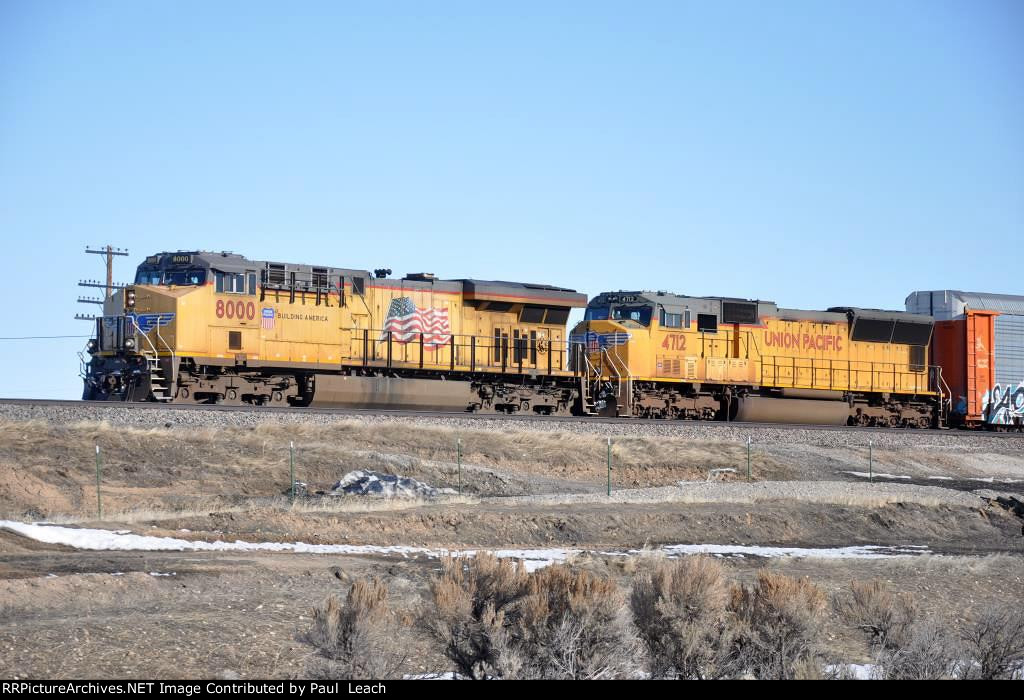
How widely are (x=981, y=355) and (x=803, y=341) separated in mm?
7336

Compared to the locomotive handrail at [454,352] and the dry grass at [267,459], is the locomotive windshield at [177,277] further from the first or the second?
the dry grass at [267,459]

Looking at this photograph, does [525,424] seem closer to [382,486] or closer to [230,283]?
[382,486]

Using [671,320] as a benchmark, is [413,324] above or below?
below

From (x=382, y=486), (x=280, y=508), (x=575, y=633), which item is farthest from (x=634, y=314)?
(x=575, y=633)

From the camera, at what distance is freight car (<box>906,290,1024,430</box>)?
37.7 m

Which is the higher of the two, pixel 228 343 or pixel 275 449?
pixel 228 343

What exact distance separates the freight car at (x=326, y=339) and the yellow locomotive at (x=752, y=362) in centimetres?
136

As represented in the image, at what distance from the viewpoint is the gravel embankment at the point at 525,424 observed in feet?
74.5

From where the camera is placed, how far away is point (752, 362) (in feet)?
111

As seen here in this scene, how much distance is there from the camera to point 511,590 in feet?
30.9

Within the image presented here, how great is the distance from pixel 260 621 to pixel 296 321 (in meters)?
16.7

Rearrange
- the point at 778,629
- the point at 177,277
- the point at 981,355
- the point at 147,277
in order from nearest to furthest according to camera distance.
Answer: the point at 778,629, the point at 177,277, the point at 147,277, the point at 981,355
